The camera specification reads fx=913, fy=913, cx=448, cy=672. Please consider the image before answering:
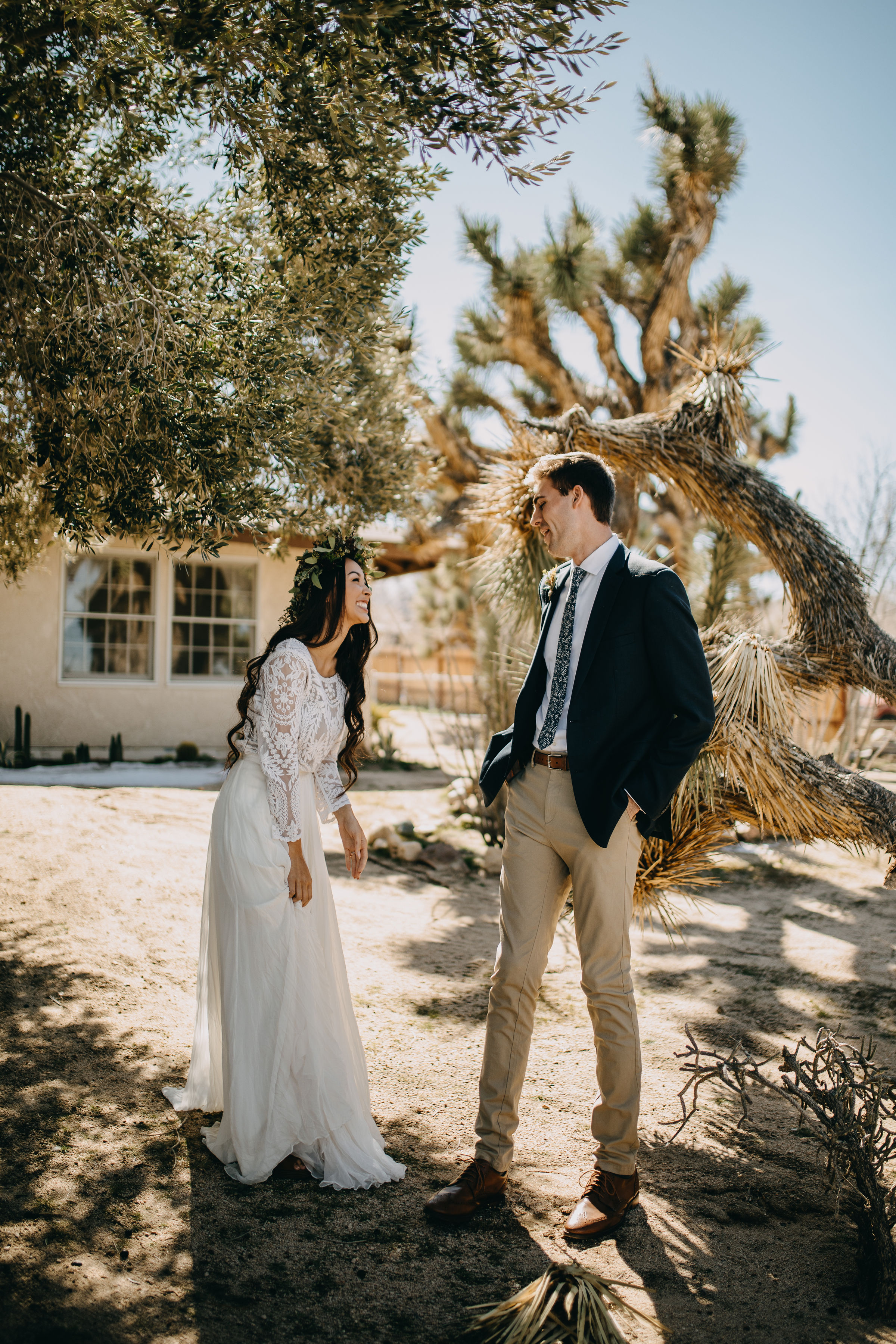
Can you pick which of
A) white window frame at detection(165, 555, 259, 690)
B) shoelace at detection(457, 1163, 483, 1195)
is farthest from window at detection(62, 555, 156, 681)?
shoelace at detection(457, 1163, 483, 1195)

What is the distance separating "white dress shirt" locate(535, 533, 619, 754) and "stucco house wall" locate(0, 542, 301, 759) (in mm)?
9066

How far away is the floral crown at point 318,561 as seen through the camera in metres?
3.12

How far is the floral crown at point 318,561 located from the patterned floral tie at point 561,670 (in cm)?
79

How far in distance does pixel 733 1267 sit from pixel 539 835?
1.27 metres

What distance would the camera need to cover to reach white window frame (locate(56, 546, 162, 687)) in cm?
1145

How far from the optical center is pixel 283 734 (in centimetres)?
288

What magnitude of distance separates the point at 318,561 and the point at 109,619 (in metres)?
9.67

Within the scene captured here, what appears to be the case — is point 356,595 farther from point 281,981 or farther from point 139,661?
point 139,661

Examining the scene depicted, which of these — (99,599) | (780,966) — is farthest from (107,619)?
(780,966)

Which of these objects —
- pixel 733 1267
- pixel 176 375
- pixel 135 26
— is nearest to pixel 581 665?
pixel 733 1267

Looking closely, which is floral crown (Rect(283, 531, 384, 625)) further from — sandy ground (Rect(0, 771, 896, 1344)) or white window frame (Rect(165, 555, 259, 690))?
white window frame (Rect(165, 555, 259, 690))

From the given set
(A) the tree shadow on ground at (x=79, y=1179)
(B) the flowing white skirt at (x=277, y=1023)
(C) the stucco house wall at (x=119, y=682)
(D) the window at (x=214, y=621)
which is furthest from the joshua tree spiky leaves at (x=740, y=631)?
(D) the window at (x=214, y=621)

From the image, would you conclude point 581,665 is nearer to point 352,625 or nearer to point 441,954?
point 352,625

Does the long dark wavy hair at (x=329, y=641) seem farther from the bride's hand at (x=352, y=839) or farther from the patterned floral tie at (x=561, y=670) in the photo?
the patterned floral tie at (x=561, y=670)
